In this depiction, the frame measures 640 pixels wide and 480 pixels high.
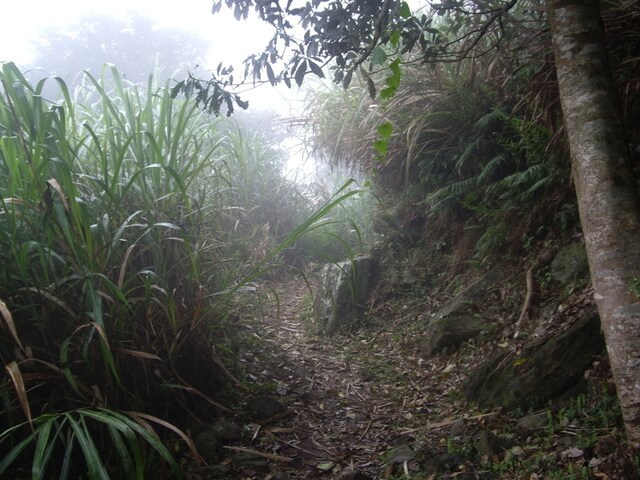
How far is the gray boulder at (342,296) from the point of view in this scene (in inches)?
161

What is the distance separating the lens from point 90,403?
1.84 meters

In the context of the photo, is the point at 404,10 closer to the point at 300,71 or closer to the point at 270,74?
the point at 300,71

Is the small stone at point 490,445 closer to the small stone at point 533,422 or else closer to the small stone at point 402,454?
the small stone at point 533,422

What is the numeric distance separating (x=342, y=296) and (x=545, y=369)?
2.22 m

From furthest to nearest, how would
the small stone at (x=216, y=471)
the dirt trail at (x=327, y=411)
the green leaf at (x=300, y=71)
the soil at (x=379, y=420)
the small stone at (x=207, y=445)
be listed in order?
the green leaf at (x=300, y=71) < the dirt trail at (x=327, y=411) < the small stone at (x=207, y=445) < the small stone at (x=216, y=471) < the soil at (x=379, y=420)

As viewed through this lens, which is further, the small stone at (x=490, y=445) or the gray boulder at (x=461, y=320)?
the gray boulder at (x=461, y=320)

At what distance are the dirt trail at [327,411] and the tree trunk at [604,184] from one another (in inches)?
40.7

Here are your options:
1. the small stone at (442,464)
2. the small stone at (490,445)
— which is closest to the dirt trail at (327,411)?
the small stone at (442,464)

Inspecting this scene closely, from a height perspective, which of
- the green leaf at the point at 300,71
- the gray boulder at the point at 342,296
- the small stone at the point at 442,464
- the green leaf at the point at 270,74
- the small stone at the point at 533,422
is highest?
the green leaf at the point at 270,74

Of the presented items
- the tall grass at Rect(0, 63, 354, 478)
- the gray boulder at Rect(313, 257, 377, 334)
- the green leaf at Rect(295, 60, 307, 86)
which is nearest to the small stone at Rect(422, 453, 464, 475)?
the tall grass at Rect(0, 63, 354, 478)

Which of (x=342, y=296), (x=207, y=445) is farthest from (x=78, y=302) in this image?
(x=342, y=296)

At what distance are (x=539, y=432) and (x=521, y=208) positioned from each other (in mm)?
1654

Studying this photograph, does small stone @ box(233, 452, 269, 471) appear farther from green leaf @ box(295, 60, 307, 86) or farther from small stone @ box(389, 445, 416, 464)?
green leaf @ box(295, 60, 307, 86)

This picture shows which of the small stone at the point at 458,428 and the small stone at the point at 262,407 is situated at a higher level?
the small stone at the point at 262,407
